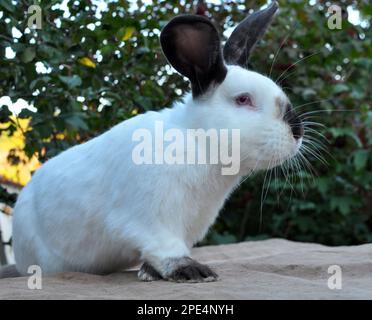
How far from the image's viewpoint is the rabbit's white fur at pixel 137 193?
2.76m

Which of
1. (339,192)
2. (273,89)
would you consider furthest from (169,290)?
(339,192)

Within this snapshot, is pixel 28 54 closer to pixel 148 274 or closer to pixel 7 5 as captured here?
pixel 7 5

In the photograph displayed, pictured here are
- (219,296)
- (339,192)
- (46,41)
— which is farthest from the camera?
(339,192)

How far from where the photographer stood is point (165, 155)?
283 cm

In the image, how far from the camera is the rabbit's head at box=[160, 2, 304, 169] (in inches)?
108

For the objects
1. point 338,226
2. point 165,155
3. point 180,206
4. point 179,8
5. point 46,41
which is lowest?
point 338,226

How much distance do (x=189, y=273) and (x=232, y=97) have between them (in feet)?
2.40

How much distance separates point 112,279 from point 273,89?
3.38ft

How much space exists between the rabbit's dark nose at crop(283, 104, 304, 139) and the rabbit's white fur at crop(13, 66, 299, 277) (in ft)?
0.10

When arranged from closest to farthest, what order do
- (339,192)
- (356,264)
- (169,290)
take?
(169,290) → (356,264) → (339,192)

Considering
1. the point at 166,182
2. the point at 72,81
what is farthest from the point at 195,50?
the point at 72,81

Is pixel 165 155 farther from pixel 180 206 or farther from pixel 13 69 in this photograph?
pixel 13 69

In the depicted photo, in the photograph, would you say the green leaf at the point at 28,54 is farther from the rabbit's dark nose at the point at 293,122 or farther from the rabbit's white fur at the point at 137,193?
the rabbit's dark nose at the point at 293,122

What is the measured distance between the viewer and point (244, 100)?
2.80 m
